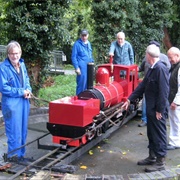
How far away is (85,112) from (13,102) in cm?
117

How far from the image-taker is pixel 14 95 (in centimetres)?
519

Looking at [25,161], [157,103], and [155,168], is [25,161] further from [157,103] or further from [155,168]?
[157,103]

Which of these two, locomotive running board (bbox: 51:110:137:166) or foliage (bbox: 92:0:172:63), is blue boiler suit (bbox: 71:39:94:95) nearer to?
locomotive running board (bbox: 51:110:137:166)

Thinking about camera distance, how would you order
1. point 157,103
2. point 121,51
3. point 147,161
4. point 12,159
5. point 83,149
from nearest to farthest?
point 157,103, point 12,159, point 147,161, point 83,149, point 121,51

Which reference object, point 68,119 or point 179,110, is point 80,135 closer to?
point 68,119

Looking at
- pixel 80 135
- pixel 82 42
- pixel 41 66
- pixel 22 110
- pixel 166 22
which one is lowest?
pixel 80 135

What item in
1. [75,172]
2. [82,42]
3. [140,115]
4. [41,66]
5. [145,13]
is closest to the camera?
[75,172]

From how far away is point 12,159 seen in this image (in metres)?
5.25

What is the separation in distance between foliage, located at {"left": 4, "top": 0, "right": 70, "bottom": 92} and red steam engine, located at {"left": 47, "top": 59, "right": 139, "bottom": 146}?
9.47ft

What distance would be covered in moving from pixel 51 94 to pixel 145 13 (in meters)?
6.95

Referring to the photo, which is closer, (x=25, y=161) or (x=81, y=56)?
(x=25, y=161)

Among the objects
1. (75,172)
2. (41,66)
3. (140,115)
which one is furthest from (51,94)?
(75,172)

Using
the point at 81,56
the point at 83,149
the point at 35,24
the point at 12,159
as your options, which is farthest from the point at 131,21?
the point at 12,159

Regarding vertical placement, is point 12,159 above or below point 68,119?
below
